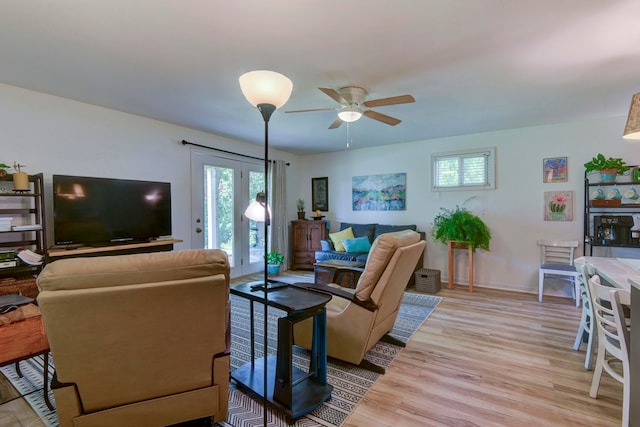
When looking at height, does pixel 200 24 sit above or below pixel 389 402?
above

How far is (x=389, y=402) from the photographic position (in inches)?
77.2

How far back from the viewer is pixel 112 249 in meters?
3.24

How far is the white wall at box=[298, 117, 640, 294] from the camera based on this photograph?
13.5 feet

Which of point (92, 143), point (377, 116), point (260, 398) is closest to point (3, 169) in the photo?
point (92, 143)

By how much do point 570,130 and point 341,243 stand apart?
12.2 ft

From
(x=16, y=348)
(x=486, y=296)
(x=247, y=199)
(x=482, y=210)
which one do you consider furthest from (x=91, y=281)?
(x=482, y=210)

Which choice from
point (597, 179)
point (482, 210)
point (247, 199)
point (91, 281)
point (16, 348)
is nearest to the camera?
point (91, 281)

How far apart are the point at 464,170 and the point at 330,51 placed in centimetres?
352

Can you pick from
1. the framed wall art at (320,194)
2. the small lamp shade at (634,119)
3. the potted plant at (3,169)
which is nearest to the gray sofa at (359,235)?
the framed wall art at (320,194)

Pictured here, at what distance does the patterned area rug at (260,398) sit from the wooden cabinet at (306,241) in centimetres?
266

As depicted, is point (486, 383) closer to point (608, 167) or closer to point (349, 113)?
point (349, 113)

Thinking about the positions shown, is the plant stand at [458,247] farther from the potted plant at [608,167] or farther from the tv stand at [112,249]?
the tv stand at [112,249]

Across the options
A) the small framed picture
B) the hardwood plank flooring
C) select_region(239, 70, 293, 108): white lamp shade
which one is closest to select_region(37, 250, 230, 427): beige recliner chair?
select_region(239, 70, 293, 108): white lamp shade

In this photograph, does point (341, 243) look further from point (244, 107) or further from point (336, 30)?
point (336, 30)
